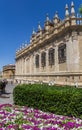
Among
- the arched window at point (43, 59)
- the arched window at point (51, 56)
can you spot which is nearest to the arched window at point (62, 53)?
the arched window at point (51, 56)

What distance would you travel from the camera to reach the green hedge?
896cm

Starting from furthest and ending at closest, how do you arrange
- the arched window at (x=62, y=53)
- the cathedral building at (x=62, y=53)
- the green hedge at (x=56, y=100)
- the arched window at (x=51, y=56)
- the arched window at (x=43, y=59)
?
the arched window at (x=43, y=59) → the arched window at (x=51, y=56) → the arched window at (x=62, y=53) → the cathedral building at (x=62, y=53) → the green hedge at (x=56, y=100)

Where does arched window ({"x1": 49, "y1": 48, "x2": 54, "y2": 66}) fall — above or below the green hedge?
above

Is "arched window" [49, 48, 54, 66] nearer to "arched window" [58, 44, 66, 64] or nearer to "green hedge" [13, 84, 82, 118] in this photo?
"arched window" [58, 44, 66, 64]

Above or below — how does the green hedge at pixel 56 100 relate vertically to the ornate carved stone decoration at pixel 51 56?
below

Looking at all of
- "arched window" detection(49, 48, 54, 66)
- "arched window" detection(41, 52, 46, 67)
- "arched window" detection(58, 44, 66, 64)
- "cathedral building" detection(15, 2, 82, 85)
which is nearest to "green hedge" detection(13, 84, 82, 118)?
"cathedral building" detection(15, 2, 82, 85)

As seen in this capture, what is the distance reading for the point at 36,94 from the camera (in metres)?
11.0

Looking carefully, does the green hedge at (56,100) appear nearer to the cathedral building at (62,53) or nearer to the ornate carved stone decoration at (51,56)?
the cathedral building at (62,53)

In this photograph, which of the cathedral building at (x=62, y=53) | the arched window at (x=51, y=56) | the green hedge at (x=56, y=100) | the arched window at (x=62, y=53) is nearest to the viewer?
the green hedge at (x=56, y=100)

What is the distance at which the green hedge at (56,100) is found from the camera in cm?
896

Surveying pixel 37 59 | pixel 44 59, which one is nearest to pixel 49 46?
pixel 44 59

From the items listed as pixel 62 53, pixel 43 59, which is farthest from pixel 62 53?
pixel 43 59

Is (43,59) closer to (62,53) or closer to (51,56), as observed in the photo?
(51,56)

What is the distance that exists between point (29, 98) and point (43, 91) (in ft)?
4.41
